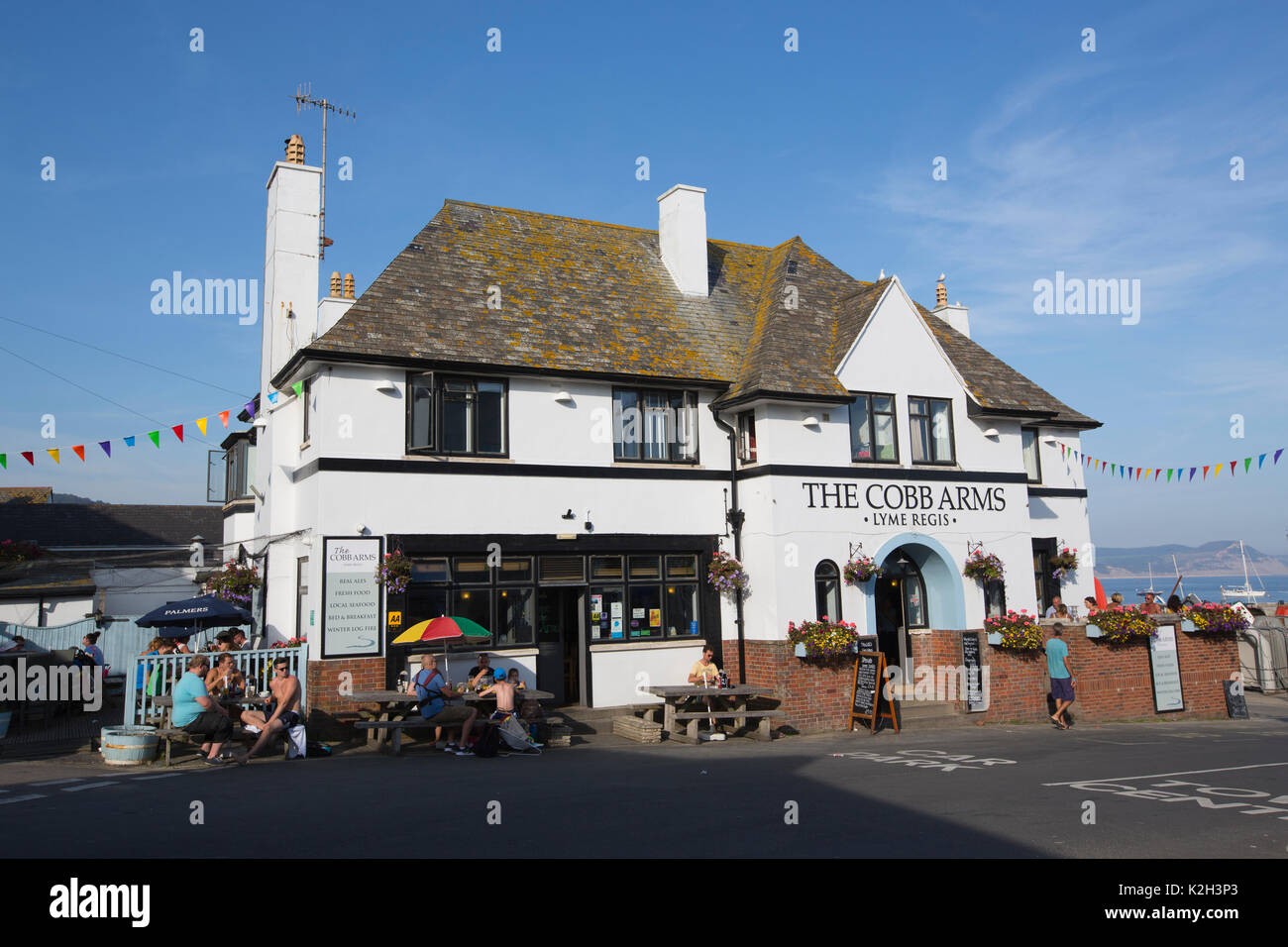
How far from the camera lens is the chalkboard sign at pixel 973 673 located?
19922mm

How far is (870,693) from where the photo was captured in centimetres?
1822

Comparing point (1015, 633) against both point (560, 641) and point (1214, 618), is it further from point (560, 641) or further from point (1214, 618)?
point (560, 641)

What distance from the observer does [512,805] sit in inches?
405

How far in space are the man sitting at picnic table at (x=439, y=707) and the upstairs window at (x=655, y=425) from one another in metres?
5.94

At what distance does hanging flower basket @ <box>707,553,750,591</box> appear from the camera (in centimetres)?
1888

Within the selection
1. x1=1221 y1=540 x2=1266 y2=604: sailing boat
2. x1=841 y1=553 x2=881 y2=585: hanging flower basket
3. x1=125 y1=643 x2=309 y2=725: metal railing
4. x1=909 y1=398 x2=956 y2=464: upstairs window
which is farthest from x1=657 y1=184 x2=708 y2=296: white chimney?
x1=1221 y1=540 x2=1266 y2=604: sailing boat

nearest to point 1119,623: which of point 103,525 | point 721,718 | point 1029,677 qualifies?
point 1029,677

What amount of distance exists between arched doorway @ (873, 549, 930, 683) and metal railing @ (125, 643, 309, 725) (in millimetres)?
12003

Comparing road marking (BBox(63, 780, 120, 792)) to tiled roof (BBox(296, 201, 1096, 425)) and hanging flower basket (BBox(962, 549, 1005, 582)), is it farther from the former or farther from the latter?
hanging flower basket (BBox(962, 549, 1005, 582))

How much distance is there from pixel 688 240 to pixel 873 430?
625 cm
